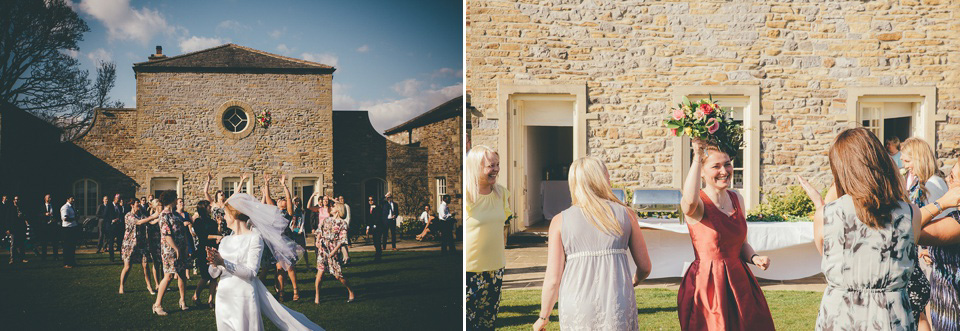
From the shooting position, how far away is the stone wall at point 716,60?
1014cm

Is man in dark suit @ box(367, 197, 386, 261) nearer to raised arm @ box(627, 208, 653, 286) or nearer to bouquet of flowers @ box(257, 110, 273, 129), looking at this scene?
bouquet of flowers @ box(257, 110, 273, 129)

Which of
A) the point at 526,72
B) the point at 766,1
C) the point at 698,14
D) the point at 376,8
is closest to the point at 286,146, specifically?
the point at 376,8

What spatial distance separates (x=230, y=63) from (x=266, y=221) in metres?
2.65

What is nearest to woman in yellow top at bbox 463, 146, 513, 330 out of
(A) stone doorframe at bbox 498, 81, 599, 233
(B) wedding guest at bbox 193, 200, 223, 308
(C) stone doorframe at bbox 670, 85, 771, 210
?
(B) wedding guest at bbox 193, 200, 223, 308

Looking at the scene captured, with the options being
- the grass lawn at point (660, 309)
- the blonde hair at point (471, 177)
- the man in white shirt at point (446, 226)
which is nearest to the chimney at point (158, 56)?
the man in white shirt at point (446, 226)

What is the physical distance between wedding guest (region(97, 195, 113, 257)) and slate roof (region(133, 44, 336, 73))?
57.7 inches

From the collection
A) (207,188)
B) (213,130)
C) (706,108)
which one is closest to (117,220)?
(207,188)

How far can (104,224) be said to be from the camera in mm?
7215

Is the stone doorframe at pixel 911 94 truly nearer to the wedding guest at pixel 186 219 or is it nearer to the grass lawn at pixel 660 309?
the grass lawn at pixel 660 309

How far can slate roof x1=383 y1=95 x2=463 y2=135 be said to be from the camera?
6879 mm

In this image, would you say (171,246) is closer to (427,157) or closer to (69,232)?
(69,232)

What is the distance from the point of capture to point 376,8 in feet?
21.5

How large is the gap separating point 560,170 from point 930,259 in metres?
10.1

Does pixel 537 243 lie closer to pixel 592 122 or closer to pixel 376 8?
pixel 592 122
